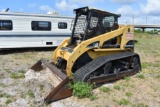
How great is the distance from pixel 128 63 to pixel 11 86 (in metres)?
3.70

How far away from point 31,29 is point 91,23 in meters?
6.33

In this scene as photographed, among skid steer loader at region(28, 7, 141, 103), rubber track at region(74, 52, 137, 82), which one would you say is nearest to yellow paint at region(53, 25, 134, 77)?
skid steer loader at region(28, 7, 141, 103)

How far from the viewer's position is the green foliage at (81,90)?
17.5ft

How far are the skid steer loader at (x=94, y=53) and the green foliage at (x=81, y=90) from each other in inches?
5.1

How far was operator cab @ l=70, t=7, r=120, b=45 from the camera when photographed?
653cm

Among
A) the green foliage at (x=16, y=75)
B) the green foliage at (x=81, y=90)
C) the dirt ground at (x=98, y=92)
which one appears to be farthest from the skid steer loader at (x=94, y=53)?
the green foliage at (x=16, y=75)

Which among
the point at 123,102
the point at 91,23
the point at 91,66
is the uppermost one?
the point at 91,23

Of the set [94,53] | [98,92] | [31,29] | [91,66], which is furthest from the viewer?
[31,29]

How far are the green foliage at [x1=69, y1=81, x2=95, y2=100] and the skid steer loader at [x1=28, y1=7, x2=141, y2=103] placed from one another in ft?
0.43

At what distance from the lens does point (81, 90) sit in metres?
5.34

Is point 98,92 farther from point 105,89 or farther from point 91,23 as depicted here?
point 91,23

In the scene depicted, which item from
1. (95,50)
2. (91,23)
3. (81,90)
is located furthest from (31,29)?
(81,90)

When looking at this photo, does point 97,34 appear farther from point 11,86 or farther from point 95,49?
point 11,86

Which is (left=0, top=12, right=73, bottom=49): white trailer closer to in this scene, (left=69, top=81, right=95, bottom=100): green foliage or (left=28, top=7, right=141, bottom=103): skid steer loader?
(left=28, top=7, right=141, bottom=103): skid steer loader
